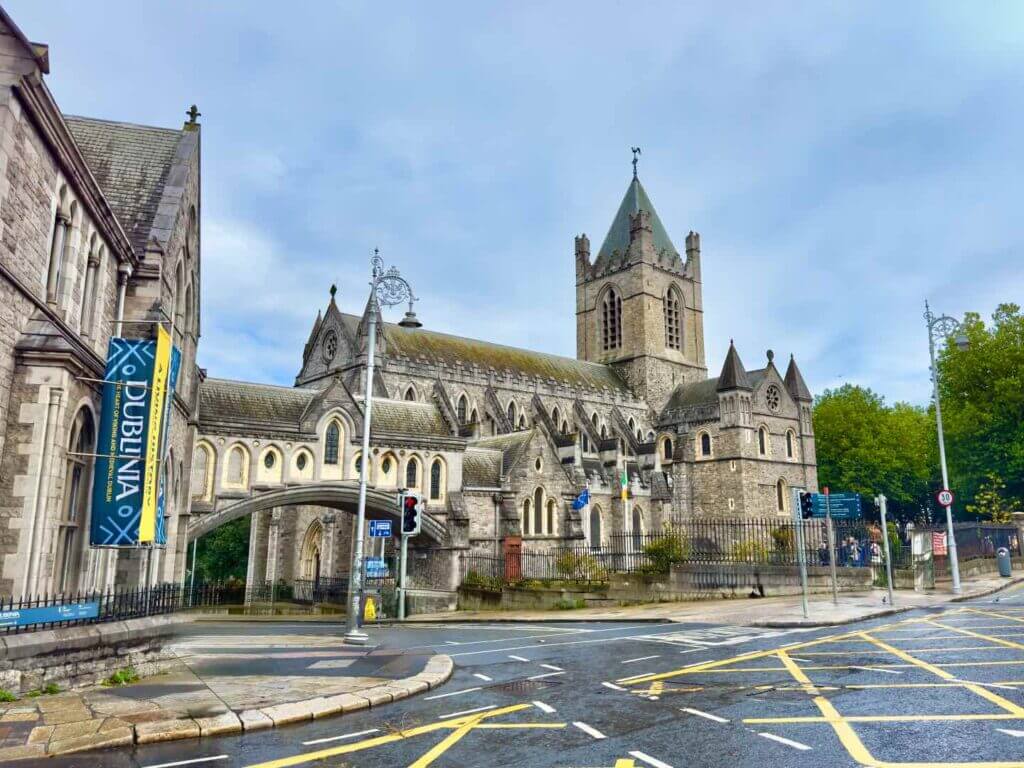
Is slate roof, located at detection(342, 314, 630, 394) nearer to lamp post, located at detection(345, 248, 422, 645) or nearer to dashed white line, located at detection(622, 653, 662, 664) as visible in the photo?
lamp post, located at detection(345, 248, 422, 645)

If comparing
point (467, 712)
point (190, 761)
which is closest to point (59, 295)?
point (190, 761)

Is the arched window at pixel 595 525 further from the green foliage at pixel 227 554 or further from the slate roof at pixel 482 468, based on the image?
the green foliage at pixel 227 554

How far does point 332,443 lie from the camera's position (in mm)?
26703

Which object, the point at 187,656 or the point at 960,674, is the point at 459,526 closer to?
the point at 187,656

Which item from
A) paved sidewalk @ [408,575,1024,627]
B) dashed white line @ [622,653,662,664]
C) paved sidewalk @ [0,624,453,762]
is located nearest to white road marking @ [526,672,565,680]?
paved sidewalk @ [0,624,453,762]

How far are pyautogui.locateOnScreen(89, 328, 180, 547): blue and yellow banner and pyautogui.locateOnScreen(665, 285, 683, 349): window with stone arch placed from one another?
59328mm

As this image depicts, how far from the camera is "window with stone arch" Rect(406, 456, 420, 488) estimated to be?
28828 millimetres

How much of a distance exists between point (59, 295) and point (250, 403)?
46.8 ft

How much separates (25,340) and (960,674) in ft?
42.5

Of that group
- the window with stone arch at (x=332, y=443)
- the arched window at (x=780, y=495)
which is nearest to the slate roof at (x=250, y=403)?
the window with stone arch at (x=332, y=443)

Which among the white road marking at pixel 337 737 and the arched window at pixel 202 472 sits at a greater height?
the arched window at pixel 202 472

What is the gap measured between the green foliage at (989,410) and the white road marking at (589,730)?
1626 inches

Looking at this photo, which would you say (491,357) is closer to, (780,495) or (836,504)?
→ (780,495)

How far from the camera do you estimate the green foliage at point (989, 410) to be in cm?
4156
